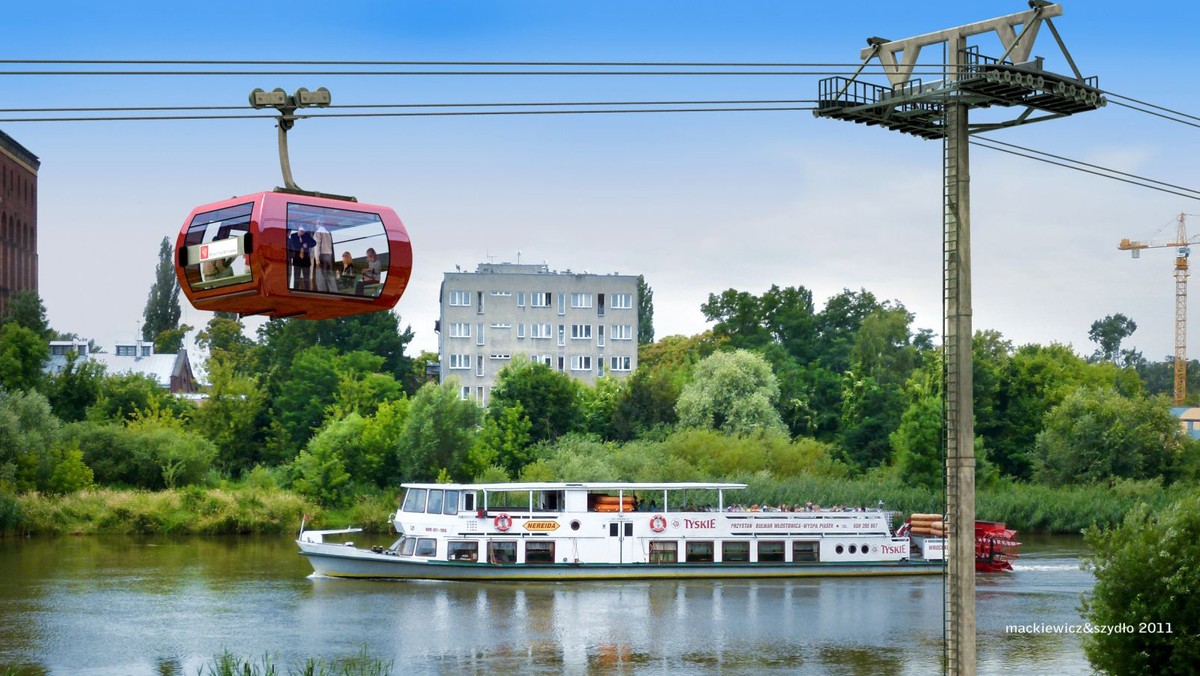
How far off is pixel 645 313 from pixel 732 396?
46.4 meters

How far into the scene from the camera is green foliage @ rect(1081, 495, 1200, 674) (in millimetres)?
23844

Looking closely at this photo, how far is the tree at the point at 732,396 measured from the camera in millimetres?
78562

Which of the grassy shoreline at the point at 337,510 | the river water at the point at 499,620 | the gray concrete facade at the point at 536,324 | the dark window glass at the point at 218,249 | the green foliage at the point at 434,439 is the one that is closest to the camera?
the dark window glass at the point at 218,249

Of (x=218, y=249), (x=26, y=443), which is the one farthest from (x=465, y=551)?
(x=218, y=249)

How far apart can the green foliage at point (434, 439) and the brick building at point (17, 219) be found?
43.4 meters

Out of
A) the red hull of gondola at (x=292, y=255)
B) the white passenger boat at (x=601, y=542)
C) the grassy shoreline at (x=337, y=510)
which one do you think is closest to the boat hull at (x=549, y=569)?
the white passenger boat at (x=601, y=542)

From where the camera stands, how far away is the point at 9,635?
37.4m

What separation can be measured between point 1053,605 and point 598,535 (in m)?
15.2

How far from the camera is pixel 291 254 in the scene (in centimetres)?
2150

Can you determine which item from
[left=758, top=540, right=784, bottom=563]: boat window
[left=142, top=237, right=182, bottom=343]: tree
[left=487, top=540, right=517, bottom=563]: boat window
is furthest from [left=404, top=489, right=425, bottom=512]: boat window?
[left=142, top=237, right=182, bottom=343]: tree

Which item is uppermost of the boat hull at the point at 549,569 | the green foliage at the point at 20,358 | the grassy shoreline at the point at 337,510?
the green foliage at the point at 20,358

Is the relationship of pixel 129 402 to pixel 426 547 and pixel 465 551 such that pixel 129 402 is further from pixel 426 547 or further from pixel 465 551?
pixel 465 551

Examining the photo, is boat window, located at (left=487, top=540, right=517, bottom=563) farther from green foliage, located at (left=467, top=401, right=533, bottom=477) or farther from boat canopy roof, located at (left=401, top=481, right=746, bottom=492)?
green foliage, located at (left=467, top=401, right=533, bottom=477)

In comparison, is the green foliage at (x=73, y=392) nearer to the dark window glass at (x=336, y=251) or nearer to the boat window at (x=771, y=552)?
the boat window at (x=771, y=552)
